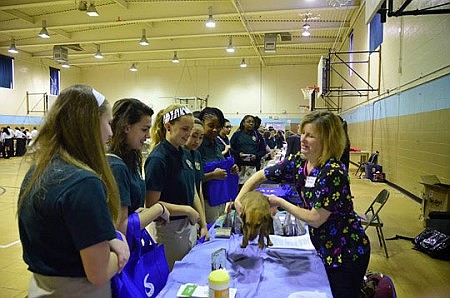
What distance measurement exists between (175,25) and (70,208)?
14456 millimetres

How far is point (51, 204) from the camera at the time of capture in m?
0.92

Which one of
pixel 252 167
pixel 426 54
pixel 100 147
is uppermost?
pixel 426 54

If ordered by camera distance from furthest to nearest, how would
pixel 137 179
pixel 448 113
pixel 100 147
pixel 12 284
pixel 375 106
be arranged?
pixel 375 106 → pixel 448 113 → pixel 12 284 → pixel 137 179 → pixel 100 147

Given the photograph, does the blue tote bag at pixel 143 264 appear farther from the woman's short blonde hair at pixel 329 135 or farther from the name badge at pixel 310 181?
the woman's short blonde hair at pixel 329 135

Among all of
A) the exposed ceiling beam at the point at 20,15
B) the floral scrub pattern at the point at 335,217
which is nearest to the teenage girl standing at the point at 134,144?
the floral scrub pattern at the point at 335,217

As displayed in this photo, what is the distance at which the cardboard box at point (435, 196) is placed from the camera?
4648 mm

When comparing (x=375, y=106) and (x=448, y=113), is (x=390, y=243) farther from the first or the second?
(x=375, y=106)

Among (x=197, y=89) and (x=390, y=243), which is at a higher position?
(x=197, y=89)

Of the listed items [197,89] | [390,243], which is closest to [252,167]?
[390,243]

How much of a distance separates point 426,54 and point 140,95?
18.6 m

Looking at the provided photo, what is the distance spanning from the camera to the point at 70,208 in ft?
2.96

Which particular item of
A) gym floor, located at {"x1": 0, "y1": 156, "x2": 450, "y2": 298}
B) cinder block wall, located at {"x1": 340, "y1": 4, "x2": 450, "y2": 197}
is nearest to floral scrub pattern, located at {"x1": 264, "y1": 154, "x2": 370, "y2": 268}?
gym floor, located at {"x1": 0, "y1": 156, "x2": 450, "y2": 298}

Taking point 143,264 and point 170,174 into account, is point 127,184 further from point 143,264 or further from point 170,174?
point 170,174

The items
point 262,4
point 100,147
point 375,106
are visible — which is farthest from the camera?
point 262,4
